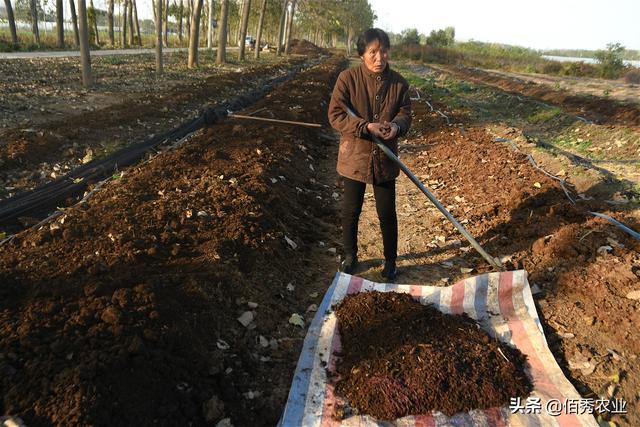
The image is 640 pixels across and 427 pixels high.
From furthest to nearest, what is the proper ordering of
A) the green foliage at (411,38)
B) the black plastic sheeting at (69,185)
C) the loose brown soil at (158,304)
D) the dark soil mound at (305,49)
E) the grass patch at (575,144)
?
the green foliage at (411,38) → the dark soil mound at (305,49) → the grass patch at (575,144) → the black plastic sheeting at (69,185) → the loose brown soil at (158,304)

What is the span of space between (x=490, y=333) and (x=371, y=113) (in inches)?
73.7

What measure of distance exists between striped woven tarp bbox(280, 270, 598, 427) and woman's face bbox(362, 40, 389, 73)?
67.2 inches

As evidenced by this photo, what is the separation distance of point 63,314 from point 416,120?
9.82 metres

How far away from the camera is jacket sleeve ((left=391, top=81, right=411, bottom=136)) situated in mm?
3312

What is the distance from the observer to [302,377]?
2691 mm

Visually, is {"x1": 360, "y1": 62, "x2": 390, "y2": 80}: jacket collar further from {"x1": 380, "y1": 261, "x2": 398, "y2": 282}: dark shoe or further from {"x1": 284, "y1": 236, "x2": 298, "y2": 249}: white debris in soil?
{"x1": 284, "y1": 236, "x2": 298, "y2": 249}: white debris in soil

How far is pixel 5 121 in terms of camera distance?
7980mm

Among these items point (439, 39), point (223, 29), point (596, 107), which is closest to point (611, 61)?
point (596, 107)

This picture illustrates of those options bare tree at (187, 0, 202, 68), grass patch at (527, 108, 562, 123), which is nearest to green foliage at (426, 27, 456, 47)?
bare tree at (187, 0, 202, 68)

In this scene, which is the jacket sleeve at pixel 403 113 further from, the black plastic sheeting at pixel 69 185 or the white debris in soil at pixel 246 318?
the black plastic sheeting at pixel 69 185

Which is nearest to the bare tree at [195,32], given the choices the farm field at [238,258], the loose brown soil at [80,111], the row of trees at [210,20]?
the row of trees at [210,20]

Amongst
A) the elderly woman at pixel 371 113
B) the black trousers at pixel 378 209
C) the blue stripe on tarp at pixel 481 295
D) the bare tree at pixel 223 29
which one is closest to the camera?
the elderly woman at pixel 371 113

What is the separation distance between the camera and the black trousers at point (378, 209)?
11.9 ft

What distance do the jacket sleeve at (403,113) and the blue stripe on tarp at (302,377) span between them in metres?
1.48
